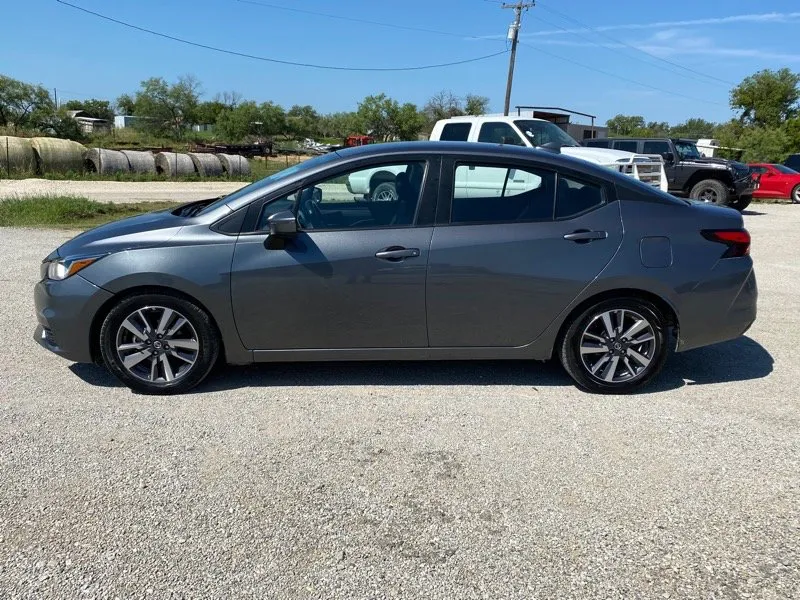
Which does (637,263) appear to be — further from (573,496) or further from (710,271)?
(573,496)

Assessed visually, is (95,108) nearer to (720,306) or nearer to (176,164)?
(176,164)

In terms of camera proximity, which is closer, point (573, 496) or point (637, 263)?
point (573, 496)

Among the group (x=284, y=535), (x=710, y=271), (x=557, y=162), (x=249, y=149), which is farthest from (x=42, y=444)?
(x=249, y=149)

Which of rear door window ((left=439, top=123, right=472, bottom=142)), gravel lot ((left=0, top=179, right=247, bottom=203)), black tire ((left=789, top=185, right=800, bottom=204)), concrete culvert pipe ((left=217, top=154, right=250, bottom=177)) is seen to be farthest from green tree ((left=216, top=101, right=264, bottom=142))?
rear door window ((left=439, top=123, right=472, bottom=142))

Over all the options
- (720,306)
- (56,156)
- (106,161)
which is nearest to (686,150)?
(720,306)

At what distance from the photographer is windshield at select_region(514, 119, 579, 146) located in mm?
11891

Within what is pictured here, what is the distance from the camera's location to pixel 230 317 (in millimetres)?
4172

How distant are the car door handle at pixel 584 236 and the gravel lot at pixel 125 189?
55.8ft

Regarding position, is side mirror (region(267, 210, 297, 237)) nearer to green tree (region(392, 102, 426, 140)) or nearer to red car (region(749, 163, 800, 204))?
red car (region(749, 163, 800, 204))

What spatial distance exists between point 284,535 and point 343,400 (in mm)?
1468

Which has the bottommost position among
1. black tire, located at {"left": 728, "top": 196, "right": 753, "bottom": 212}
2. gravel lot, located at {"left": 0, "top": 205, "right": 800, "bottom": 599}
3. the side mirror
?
gravel lot, located at {"left": 0, "top": 205, "right": 800, "bottom": 599}

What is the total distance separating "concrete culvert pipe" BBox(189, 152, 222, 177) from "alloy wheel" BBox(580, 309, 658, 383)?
28745mm

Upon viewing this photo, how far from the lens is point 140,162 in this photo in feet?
99.2

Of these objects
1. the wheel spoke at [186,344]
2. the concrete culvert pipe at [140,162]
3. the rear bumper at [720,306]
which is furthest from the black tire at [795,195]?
the concrete culvert pipe at [140,162]
